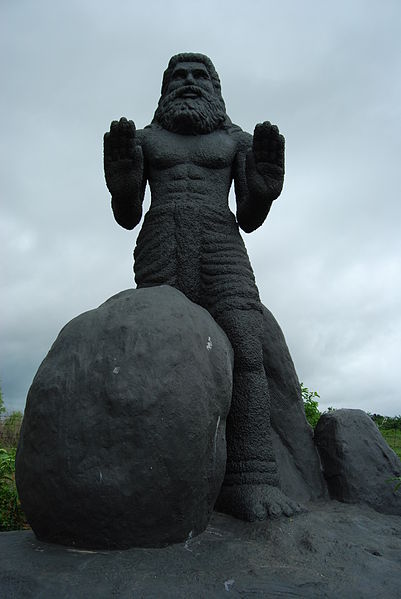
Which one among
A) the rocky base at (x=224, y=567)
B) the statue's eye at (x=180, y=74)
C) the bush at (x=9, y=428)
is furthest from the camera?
the bush at (x=9, y=428)

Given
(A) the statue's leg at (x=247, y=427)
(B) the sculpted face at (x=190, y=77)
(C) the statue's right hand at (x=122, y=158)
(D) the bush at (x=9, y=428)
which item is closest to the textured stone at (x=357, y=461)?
(A) the statue's leg at (x=247, y=427)

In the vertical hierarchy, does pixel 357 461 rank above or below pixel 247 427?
below

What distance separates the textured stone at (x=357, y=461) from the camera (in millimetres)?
3625

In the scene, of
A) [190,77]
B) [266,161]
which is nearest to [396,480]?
[266,161]

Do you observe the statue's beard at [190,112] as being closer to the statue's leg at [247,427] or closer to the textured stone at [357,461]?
the statue's leg at [247,427]

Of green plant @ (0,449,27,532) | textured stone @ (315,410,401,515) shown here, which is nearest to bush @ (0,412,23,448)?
green plant @ (0,449,27,532)

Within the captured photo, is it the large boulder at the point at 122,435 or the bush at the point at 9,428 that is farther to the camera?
the bush at the point at 9,428

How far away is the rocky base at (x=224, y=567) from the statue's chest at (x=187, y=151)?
7.62 feet

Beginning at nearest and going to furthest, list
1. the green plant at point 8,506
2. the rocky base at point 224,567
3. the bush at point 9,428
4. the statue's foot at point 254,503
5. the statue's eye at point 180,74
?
1. the rocky base at point 224,567
2. the statue's foot at point 254,503
3. the statue's eye at point 180,74
4. the green plant at point 8,506
5. the bush at point 9,428

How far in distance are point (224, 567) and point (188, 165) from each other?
2533mm

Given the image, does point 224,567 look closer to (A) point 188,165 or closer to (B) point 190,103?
(A) point 188,165

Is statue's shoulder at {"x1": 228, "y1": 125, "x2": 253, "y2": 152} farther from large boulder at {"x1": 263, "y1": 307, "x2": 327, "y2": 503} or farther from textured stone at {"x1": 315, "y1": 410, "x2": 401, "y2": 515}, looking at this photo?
textured stone at {"x1": 315, "y1": 410, "x2": 401, "y2": 515}

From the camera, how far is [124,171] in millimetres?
3592

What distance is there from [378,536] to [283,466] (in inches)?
37.0
